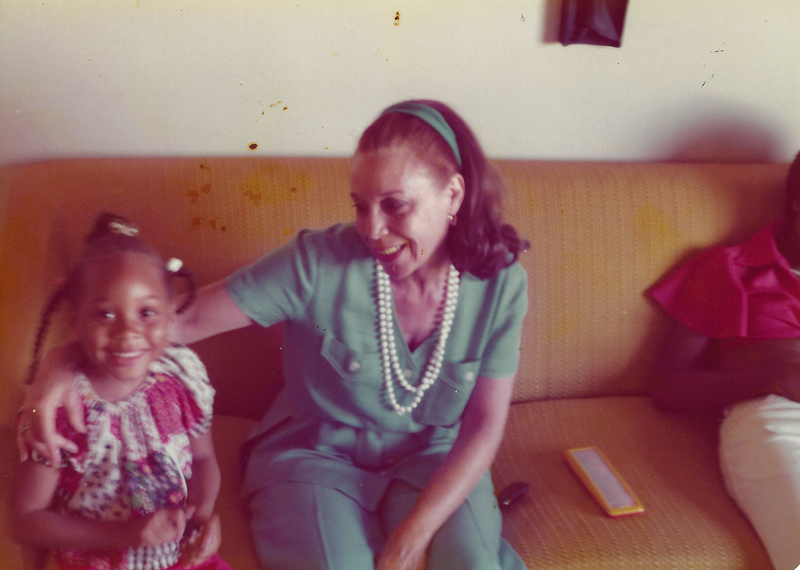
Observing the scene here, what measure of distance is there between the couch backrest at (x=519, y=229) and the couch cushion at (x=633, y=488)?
94mm

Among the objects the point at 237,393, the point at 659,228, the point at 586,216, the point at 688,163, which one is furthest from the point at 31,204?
the point at 688,163

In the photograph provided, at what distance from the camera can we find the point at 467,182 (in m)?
0.76

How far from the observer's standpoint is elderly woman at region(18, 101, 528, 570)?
74 cm

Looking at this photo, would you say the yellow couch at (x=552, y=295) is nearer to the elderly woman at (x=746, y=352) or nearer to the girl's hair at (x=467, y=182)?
the elderly woman at (x=746, y=352)

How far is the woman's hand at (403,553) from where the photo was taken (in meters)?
0.75

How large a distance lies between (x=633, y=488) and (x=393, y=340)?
0.48 meters

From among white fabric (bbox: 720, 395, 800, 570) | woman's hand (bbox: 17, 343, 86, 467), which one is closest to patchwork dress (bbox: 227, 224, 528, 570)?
woman's hand (bbox: 17, 343, 86, 467)

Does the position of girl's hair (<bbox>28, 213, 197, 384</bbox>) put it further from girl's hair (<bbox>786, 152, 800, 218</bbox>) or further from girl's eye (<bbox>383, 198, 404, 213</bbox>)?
girl's hair (<bbox>786, 152, 800, 218</bbox>)

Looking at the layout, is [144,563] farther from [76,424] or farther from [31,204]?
[31,204]

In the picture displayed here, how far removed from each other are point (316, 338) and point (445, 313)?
0.18 meters

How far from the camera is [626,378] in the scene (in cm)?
121

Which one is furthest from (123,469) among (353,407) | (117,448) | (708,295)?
(708,295)

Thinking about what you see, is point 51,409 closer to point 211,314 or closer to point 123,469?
point 123,469

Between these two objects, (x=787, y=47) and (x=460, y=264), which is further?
(x=787, y=47)
